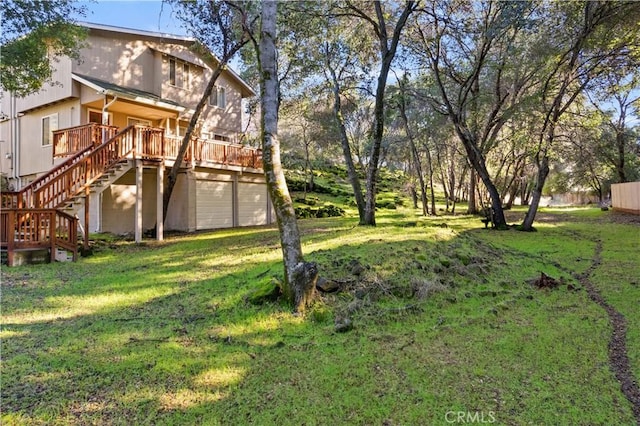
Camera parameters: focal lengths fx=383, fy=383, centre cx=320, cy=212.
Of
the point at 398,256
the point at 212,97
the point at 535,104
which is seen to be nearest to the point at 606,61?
the point at 535,104

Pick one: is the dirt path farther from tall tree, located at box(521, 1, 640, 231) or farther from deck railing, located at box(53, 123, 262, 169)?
deck railing, located at box(53, 123, 262, 169)

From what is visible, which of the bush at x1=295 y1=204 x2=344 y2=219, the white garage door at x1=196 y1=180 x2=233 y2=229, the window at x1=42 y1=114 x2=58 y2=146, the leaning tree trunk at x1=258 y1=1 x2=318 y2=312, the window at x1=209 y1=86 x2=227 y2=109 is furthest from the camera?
the bush at x1=295 y1=204 x2=344 y2=219

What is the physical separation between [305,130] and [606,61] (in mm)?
21137

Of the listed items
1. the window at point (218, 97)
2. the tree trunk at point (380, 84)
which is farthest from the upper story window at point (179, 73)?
the tree trunk at point (380, 84)

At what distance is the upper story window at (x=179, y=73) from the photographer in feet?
57.4

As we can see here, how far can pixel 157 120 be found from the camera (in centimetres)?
1711

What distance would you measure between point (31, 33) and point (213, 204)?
8.38 m

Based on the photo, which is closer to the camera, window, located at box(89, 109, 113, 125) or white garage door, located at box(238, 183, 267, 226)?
window, located at box(89, 109, 113, 125)

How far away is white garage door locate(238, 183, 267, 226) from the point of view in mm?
18062

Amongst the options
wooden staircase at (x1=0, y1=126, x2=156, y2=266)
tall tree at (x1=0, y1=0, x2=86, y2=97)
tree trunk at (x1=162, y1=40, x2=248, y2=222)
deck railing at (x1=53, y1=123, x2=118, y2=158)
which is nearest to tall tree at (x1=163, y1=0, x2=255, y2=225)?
tree trunk at (x1=162, y1=40, x2=248, y2=222)

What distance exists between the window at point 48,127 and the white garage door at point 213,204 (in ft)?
19.8

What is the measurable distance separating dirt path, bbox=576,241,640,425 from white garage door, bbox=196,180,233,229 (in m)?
13.7

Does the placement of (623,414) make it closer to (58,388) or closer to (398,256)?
(398,256)

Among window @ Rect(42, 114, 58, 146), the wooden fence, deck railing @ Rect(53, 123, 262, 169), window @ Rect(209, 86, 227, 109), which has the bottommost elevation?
the wooden fence
